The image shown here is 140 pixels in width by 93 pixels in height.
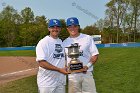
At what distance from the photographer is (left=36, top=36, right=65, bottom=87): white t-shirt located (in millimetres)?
5727

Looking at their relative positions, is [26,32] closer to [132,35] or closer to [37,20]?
[37,20]

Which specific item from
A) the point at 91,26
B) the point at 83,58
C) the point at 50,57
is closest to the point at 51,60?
the point at 50,57

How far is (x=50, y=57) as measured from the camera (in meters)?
5.80

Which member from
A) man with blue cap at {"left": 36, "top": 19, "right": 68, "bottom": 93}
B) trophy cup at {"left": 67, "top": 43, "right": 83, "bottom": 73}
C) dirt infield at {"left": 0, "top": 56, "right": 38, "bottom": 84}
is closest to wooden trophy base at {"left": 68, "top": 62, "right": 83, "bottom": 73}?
trophy cup at {"left": 67, "top": 43, "right": 83, "bottom": 73}

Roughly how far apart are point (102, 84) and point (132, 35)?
3062 inches

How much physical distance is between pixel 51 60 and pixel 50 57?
6 cm

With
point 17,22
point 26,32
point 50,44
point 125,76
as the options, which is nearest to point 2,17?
point 17,22

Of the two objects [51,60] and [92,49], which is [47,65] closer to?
[51,60]

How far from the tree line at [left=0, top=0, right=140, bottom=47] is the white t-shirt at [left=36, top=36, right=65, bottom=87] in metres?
64.9

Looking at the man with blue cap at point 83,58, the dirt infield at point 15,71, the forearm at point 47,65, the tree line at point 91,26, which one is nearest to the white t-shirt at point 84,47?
the man with blue cap at point 83,58

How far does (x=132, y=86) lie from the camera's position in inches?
493

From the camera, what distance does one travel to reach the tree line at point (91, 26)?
76.0 metres

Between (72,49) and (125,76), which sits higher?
(72,49)

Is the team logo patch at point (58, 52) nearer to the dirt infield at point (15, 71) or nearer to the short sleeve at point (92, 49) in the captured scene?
the short sleeve at point (92, 49)
